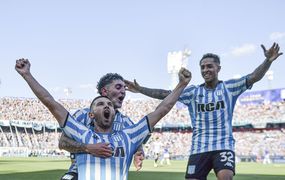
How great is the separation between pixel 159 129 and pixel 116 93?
64403 mm

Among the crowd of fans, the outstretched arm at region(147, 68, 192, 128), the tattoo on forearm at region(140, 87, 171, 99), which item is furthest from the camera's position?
the crowd of fans

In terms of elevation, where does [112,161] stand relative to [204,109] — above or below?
below

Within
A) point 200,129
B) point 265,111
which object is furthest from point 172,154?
point 200,129

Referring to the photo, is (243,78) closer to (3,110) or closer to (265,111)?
(265,111)

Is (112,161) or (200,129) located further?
(200,129)

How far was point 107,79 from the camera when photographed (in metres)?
5.83

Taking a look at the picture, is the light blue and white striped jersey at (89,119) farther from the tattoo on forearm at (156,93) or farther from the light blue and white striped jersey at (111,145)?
the tattoo on forearm at (156,93)

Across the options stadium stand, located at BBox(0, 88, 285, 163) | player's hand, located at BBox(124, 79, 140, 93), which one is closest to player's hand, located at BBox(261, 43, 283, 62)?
player's hand, located at BBox(124, 79, 140, 93)

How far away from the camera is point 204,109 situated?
761cm

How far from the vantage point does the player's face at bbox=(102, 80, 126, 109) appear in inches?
223

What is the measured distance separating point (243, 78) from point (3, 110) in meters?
66.3

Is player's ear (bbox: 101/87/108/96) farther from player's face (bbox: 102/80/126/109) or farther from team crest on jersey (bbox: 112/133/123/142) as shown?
team crest on jersey (bbox: 112/133/123/142)

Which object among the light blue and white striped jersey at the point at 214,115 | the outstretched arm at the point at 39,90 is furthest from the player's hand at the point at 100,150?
the light blue and white striped jersey at the point at 214,115

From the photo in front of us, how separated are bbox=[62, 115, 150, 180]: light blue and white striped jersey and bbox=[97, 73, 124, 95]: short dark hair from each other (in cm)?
123
